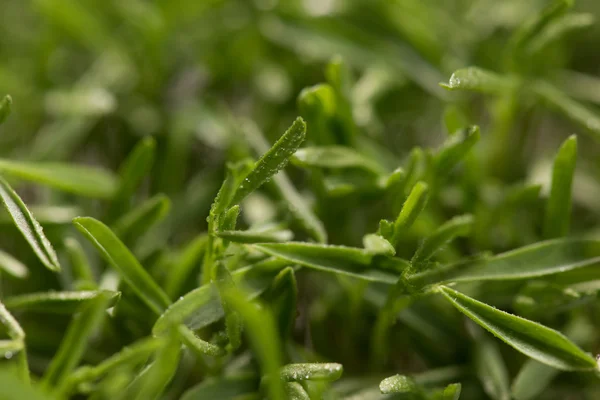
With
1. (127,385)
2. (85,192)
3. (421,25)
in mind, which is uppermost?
(421,25)

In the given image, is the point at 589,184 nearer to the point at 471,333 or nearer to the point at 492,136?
the point at 492,136

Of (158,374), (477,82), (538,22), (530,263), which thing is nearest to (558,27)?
(538,22)

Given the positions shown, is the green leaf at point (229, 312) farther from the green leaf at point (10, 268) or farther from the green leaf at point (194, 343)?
the green leaf at point (10, 268)

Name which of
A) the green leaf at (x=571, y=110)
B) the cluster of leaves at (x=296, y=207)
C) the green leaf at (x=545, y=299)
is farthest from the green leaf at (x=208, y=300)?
the green leaf at (x=571, y=110)

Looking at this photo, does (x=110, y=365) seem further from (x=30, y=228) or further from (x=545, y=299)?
(x=545, y=299)

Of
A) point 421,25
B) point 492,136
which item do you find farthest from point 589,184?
point 421,25

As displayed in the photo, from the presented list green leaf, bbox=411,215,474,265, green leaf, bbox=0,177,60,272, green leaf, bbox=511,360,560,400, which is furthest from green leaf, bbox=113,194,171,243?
green leaf, bbox=511,360,560,400
